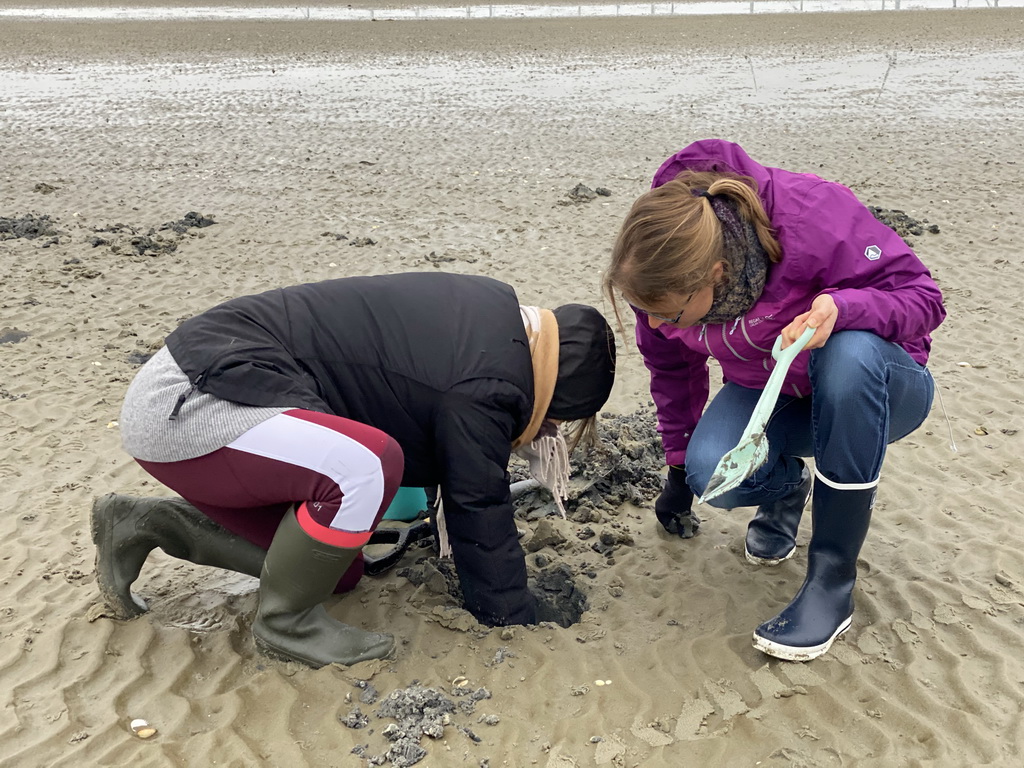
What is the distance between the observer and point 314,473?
235 cm

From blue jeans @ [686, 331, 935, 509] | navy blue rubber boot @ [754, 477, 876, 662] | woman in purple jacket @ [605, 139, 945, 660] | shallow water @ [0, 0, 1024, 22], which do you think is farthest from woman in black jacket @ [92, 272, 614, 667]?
shallow water @ [0, 0, 1024, 22]

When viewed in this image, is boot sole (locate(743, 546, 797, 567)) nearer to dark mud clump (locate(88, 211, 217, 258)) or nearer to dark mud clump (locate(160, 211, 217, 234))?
dark mud clump (locate(88, 211, 217, 258))

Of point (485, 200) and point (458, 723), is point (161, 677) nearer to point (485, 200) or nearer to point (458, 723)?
point (458, 723)

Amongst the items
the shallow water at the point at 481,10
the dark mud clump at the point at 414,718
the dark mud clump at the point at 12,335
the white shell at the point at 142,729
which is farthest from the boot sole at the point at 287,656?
the shallow water at the point at 481,10

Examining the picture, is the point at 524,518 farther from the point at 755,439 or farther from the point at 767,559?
the point at 755,439

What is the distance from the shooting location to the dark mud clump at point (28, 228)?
7.23 meters

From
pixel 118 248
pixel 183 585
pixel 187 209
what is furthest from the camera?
pixel 187 209

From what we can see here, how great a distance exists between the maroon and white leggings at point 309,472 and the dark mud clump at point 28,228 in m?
5.66

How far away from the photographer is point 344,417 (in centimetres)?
252

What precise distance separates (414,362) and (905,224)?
6.08 metres

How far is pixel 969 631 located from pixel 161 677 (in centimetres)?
233

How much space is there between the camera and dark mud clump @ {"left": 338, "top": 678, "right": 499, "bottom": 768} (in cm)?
237

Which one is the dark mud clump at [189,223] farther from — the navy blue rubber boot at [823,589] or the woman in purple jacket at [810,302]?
the navy blue rubber boot at [823,589]

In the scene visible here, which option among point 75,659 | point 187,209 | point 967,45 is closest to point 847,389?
point 75,659
